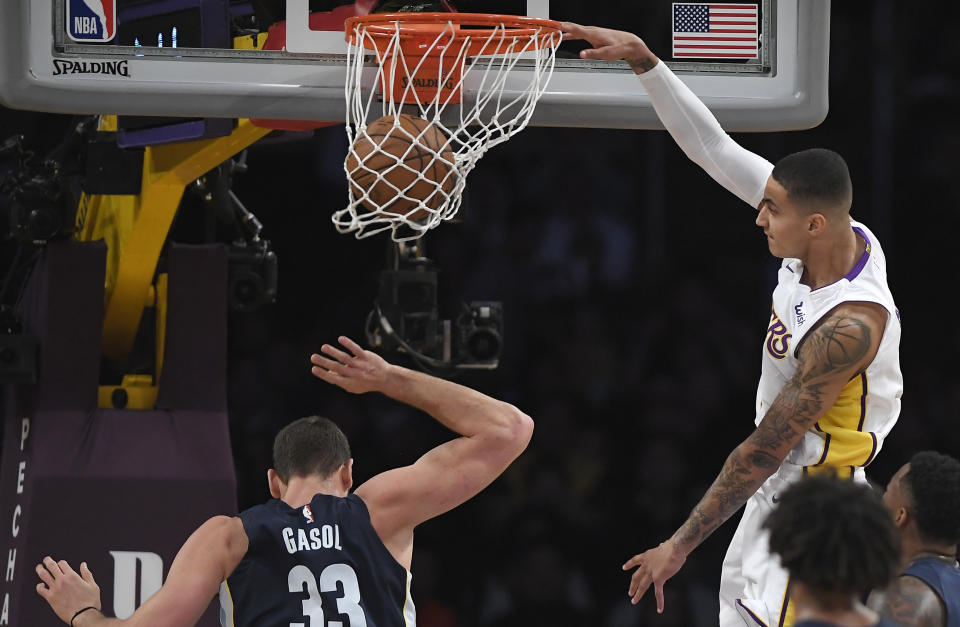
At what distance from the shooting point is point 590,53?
14.0 feet

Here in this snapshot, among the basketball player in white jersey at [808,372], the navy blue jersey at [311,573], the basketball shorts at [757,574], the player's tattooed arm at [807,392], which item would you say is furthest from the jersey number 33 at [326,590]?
the basketball shorts at [757,574]

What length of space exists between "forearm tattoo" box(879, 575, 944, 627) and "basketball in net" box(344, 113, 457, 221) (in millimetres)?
1792

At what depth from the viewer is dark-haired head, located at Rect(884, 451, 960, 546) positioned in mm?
3150

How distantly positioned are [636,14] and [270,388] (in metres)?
4.02

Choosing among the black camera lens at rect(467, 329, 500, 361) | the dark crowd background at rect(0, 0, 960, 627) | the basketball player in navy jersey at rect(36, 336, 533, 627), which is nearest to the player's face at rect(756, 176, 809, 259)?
the basketball player in navy jersey at rect(36, 336, 533, 627)

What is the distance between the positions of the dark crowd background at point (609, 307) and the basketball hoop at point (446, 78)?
3716 mm

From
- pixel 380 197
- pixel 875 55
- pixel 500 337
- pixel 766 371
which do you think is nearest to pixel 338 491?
pixel 380 197

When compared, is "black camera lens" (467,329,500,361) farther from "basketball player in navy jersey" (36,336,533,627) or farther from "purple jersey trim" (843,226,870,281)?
"purple jersey trim" (843,226,870,281)

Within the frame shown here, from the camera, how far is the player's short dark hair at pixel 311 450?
3.85m

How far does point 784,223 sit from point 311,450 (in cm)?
135

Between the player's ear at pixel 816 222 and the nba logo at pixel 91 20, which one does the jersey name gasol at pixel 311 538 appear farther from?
the nba logo at pixel 91 20

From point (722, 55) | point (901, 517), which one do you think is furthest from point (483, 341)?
point (901, 517)

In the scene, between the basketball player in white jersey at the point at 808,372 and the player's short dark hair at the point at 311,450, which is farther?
the player's short dark hair at the point at 311,450

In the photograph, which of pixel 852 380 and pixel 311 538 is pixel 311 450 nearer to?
pixel 311 538
